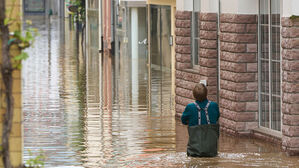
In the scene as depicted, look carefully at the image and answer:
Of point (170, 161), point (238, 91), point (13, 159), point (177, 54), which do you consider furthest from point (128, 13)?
point (13, 159)

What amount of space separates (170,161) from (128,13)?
90.3 ft

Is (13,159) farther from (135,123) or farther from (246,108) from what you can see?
(135,123)

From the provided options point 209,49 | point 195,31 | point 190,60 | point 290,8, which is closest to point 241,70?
point 209,49

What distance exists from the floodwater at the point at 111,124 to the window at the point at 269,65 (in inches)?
19.3

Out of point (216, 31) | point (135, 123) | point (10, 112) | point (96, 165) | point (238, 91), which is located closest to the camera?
point (10, 112)

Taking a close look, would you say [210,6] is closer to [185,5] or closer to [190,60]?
[185,5]

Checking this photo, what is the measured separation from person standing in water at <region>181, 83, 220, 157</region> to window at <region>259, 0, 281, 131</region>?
7.68 feet

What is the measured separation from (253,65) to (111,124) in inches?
150

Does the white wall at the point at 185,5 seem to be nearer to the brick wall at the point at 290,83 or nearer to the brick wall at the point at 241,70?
the brick wall at the point at 241,70

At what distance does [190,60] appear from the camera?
62.5ft

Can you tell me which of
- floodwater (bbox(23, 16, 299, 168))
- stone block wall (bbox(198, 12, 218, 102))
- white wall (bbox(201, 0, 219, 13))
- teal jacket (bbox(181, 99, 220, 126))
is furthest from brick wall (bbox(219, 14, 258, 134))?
teal jacket (bbox(181, 99, 220, 126))

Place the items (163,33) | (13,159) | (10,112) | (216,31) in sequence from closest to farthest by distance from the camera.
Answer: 1. (10,112)
2. (13,159)
3. (216,31)
4. (163,33)

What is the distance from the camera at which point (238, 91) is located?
1614cm

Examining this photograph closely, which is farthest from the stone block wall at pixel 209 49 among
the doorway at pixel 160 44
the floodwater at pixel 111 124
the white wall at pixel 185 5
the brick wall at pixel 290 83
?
the doorway at pixel 160 44
